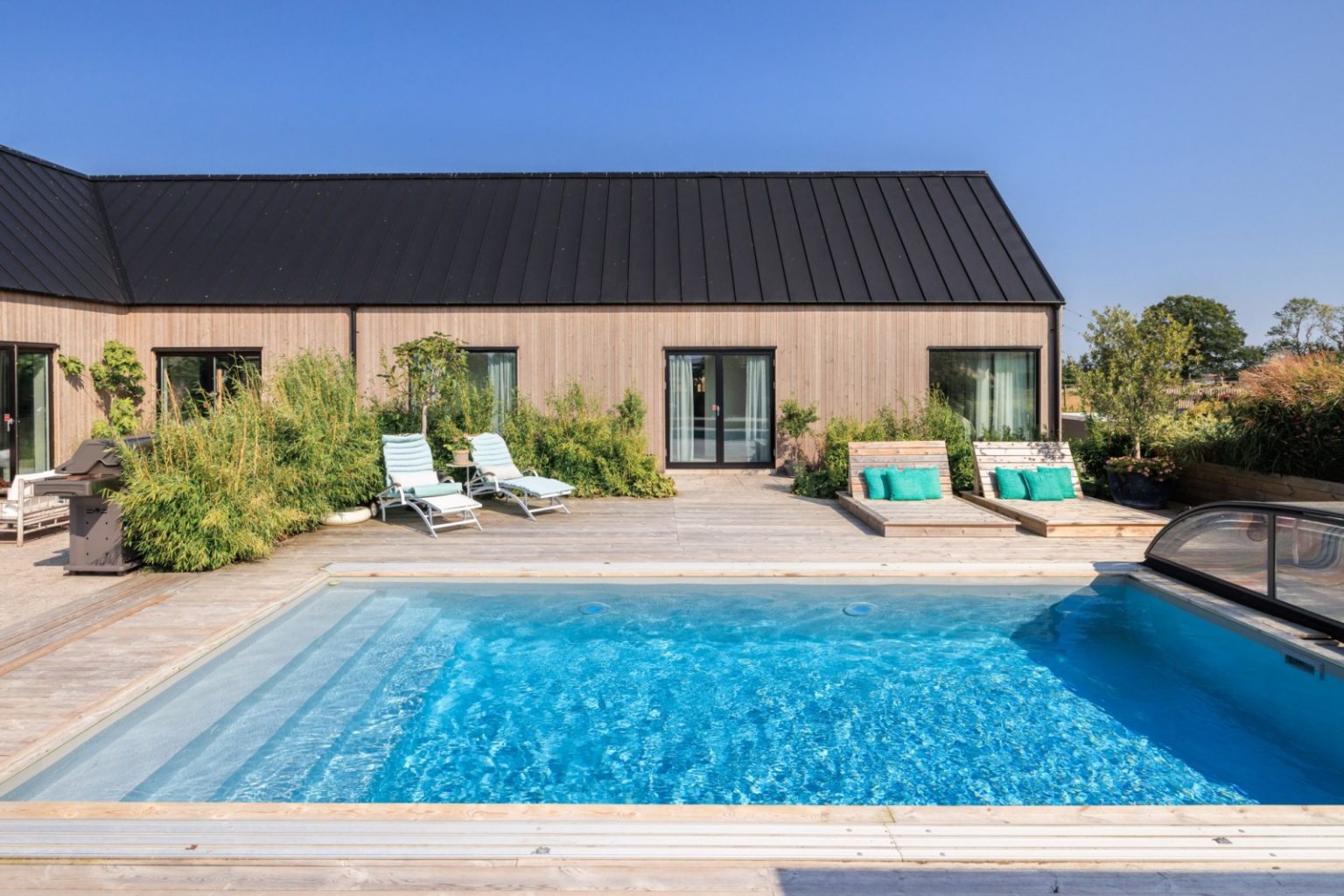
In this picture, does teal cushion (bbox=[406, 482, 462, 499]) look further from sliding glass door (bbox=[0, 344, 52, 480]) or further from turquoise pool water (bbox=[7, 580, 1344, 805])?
sliding glass door (bbox=[0, 344, 52, 480])

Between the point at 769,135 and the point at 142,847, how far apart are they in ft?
66.9

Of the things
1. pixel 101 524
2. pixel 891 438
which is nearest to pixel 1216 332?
pixel 891 438

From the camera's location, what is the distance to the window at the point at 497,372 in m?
11.4

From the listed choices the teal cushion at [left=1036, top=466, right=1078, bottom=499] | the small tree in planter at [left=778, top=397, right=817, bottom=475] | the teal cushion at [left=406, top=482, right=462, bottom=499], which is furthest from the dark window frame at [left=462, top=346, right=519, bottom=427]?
the teal cushion at [left=1036, top=466, right=1078, bottom=499]

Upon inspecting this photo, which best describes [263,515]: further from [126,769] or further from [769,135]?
[769,135]

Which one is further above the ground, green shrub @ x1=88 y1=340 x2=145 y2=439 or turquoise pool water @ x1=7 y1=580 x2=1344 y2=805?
green shrub @ x1=88 y1=340 x2=145 y2=439

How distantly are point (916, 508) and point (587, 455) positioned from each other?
13.7 ft

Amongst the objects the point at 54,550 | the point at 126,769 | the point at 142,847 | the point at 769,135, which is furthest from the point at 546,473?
the point at 769,135

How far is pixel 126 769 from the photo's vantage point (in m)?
3.13

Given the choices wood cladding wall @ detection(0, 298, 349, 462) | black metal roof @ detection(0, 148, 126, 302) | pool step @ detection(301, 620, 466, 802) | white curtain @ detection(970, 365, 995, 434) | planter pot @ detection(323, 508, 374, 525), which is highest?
black metal roof @ detection(0, 148, 126, 302)

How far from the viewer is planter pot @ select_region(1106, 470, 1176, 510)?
28.0 feet

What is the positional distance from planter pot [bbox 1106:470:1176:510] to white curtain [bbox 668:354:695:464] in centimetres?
574

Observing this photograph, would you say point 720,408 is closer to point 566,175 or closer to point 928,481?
point 928,481

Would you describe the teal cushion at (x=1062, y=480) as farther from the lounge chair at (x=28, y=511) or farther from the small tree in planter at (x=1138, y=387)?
the lounge chair at (x=28, y=511)
